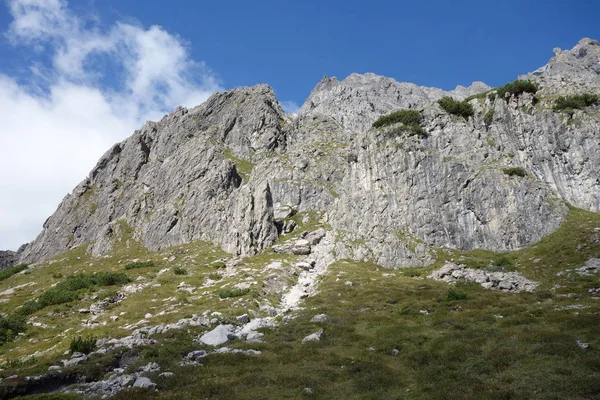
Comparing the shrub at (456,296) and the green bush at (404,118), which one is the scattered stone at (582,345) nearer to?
the shrub at (456,296)

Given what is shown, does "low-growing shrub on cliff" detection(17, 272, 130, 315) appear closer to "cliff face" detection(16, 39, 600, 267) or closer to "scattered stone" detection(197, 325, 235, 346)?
"cliff face" detection(16, 39, 600, 267)

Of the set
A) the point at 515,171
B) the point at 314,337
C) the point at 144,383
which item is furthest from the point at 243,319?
the point at 515,171

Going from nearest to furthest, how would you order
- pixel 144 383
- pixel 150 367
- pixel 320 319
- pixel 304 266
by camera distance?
1. pixel 144 383
2. pixel 150 367
3. pixel 320 319
4. pixel 304 266

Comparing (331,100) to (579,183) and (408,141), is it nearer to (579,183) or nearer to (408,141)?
(408,141)

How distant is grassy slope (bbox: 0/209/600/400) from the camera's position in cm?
1969

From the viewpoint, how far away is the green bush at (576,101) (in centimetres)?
7375

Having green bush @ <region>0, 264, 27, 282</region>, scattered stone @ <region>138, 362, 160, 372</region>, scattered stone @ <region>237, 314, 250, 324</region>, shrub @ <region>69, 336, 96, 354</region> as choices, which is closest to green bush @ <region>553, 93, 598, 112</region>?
scattered stone @ <region>237, 314, 250, 324</region>

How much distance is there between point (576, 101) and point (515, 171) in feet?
69.2

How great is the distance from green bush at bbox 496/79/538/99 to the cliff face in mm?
1822

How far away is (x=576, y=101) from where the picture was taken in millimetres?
74062

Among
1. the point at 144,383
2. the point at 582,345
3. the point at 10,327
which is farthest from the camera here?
the point at 10,327

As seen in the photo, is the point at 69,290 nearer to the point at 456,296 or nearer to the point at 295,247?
the point at 295,247

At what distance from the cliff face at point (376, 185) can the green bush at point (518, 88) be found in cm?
182

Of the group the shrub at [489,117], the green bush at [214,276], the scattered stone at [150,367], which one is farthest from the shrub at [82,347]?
the shrub at [489,117]
